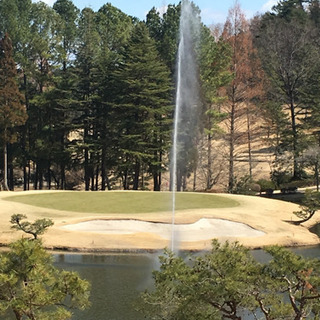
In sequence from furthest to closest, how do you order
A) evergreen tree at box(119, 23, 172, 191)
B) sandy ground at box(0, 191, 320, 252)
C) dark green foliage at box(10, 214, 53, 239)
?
evergreen tree at box(119, 23, 172, 191), sandy ground at box(0, 191, 320, 252), dark green foliage at box(10, 214, 53, 239)

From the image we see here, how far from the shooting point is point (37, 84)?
58625mm

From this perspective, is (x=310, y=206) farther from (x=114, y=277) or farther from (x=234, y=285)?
(x=234, y=285)

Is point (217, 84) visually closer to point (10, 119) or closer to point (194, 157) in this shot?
point (194, 157)

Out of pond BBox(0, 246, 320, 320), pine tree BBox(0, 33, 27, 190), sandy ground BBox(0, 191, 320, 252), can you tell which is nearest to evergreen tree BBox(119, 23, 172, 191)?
pine tree BBox(0, 33, 27, 190)

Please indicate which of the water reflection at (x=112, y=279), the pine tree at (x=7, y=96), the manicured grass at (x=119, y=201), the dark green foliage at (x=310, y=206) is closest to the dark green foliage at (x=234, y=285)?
the water reflection at (x=112, y=279)

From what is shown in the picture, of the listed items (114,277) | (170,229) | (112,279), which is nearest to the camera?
(112,279)

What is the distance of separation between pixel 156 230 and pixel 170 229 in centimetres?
86

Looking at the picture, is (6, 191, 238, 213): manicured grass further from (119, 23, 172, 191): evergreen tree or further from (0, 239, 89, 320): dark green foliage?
(0, 239, 89, 320): dark green foliage

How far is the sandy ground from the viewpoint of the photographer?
2728 centimetres

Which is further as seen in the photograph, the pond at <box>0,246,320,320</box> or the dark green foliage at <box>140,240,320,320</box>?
the pond at <box>0,246,320,320</box>

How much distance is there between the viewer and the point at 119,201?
3634cm

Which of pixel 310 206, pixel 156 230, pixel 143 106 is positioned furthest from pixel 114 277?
pixel 143 106

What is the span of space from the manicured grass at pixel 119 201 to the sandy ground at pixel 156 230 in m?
1.74

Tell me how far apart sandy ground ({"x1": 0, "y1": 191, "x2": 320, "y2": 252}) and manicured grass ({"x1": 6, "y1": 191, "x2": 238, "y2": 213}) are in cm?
174
